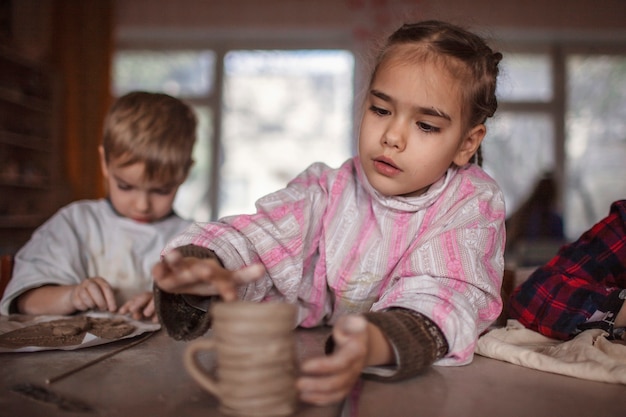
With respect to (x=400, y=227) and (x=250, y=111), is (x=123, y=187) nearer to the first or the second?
(x=400, y=227)

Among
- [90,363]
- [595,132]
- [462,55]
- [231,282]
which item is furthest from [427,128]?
[595,132]

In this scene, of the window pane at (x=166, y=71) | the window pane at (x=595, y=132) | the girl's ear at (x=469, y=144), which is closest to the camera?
the girl's ear at (x=469, y=144)

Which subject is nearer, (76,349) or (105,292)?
(76,349)

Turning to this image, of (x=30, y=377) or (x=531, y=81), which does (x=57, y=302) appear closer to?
(x=30, y=377)

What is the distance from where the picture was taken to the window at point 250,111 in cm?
695

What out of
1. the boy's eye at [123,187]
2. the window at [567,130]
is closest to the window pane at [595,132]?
the window at [567,130]

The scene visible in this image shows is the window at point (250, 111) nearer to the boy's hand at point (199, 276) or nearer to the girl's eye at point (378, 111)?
the girl's eye at point (378, 111)

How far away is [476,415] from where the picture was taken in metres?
0.67

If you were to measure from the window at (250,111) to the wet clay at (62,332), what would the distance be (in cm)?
581

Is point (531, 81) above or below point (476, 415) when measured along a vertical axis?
above

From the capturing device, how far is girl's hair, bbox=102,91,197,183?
5.44 feet

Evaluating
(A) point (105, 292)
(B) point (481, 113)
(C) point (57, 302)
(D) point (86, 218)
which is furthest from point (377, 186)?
(D) point (86, 218)

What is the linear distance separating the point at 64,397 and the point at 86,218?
1167 mm

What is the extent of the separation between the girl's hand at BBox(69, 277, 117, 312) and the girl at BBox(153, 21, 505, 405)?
39cm
